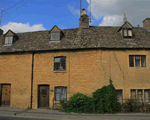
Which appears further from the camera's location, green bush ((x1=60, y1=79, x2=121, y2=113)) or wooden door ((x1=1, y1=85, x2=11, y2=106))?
wooden door ((x1=1, y1=85, x2=11, y2=106))

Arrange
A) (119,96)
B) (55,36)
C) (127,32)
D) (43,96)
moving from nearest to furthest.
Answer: (119,96) → (43,96) → (127,32) → (55,36)


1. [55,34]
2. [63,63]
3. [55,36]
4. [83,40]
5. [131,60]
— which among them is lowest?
[63,63]

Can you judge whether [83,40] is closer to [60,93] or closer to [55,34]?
[55,34]

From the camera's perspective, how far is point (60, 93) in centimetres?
1502

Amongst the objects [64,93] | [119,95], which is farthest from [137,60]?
[64,93]

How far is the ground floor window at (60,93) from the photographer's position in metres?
14.9

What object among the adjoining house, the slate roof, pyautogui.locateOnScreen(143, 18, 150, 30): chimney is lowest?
the adjoining house

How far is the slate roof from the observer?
597 inches

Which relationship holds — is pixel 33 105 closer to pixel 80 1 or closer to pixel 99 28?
pixel 99 28

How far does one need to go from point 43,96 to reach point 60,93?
2.12 metres

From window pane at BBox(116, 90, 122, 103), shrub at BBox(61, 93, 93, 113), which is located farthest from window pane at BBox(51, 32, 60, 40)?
window pane at BBox(116, 90, 122, 103)

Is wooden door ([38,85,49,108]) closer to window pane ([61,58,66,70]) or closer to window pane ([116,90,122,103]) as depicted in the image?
window pane ([61,58,66,70])

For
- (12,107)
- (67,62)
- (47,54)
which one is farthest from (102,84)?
(12,107)

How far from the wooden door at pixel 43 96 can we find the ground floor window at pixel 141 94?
964 centimetres
